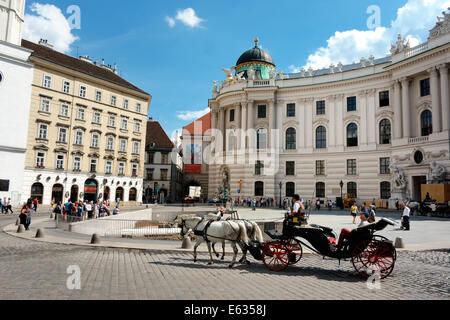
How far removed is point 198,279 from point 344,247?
403 cm

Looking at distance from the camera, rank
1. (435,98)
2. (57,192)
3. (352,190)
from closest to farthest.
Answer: (435,98) < (57,192) < (352,190)

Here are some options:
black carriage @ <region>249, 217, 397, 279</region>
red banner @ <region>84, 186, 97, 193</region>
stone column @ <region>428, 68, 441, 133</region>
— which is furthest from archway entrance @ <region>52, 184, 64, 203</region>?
stone column @ <region>428, 68, 441, 133</region>

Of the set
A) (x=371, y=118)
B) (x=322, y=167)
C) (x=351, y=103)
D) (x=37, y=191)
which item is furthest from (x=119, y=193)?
(x=371, y=118)

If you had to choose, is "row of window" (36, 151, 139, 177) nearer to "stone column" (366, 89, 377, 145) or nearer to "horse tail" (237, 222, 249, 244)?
"horse tail" (237, 222, 249, 244)

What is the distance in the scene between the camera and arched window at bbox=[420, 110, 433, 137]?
3622 centimetres

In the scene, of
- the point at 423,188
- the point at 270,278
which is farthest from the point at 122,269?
the point at 423,188

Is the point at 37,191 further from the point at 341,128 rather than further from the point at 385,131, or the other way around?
the point at 385,131

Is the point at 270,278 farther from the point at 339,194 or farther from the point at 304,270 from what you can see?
the point at 339,194

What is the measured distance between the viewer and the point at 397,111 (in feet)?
128

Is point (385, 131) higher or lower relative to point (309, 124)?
lower

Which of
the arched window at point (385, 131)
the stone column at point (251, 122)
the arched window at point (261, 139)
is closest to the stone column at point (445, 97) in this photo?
the arched window at point (385, 131)

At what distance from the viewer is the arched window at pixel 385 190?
39531 mm

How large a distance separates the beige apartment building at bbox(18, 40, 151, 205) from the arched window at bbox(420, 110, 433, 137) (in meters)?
39.6
